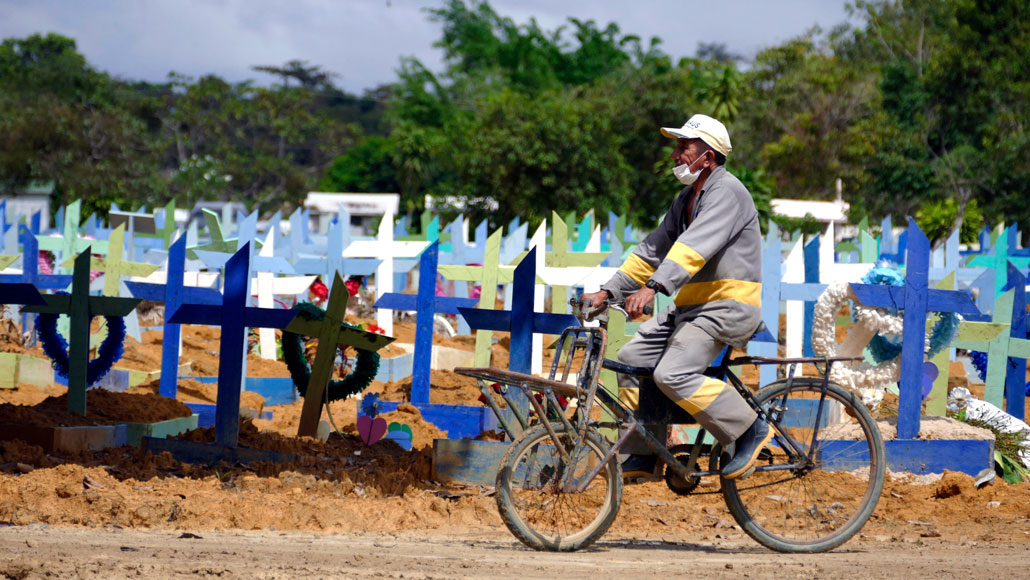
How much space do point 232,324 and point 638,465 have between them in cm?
238

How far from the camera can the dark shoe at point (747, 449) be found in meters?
4.53

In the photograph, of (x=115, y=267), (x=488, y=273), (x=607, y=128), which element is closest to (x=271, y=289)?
(x=115, y=267)

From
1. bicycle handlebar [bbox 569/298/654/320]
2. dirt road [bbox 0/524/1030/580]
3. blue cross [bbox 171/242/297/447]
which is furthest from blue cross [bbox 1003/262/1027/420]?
blue cross [bbox 171/242/297/447]

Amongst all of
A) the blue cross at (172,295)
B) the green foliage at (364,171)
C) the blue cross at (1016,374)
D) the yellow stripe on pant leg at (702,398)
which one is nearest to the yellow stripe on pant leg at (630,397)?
the yellow stripe on pant leg at (702,398)

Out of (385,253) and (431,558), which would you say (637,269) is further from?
(385,253)

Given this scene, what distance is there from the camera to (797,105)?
39.3 meters

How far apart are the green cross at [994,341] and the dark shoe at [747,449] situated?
2.61 m

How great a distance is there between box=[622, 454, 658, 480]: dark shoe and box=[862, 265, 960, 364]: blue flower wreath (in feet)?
7.20

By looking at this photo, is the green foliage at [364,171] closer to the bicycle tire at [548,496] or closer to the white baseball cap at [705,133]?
the white baseball cap at [705,133]

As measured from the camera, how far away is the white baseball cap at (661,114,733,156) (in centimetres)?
457

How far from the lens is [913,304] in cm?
584

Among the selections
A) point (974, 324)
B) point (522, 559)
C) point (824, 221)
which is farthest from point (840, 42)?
point (522, 559)

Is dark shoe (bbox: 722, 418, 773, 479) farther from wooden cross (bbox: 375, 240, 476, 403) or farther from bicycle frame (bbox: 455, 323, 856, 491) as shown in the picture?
wooden cross (bbox: 375, 240, 476, 403)

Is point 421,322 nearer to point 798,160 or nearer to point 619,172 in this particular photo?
point 619,172
